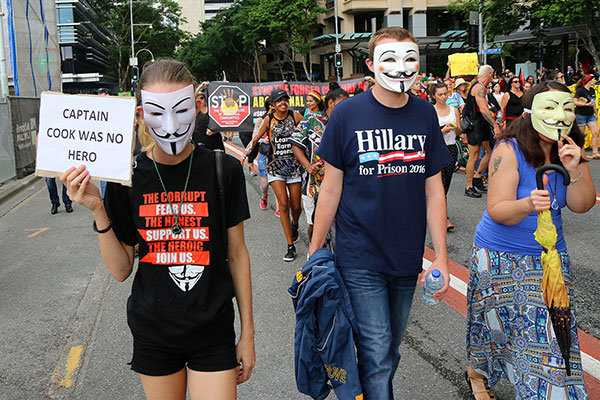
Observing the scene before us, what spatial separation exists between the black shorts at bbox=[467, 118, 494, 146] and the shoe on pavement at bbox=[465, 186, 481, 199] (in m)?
0.73

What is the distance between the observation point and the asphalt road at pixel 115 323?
3699mm

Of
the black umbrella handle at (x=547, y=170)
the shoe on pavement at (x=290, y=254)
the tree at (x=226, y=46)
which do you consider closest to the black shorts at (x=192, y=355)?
the black umbrella handle at (x=547, y=170)

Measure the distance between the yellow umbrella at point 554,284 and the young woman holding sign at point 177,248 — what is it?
54.4 inches

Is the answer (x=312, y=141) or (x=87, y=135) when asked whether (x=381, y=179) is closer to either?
(x=87, y=135)

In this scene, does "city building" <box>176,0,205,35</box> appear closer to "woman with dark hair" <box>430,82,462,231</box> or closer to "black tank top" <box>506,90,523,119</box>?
"black tank top" <box>506,90,523,119</box>

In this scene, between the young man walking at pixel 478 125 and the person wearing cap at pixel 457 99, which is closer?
the young man walking at pixel 478 125

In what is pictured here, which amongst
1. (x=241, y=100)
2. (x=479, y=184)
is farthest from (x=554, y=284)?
(x=241, y=100)

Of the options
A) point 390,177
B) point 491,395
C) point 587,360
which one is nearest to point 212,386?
point 390,177

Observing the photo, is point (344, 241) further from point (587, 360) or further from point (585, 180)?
point (587, 360)

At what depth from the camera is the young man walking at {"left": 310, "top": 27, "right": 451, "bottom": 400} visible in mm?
2658

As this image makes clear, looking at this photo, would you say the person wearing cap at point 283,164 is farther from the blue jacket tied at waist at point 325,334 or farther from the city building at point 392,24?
the city building at point 392,24

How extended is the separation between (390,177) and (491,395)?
1506 mm

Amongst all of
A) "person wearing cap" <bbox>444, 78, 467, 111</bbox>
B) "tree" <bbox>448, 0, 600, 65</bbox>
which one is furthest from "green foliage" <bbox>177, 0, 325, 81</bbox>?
"person wearing cap" <bbox>444, 78, 467, 111</bbox>

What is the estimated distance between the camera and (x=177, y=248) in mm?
2201
